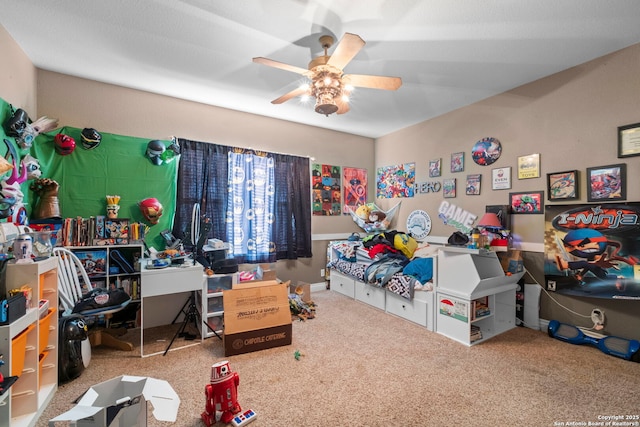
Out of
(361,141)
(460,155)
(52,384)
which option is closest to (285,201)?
(361,141)

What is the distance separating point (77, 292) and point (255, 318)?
60.2 inches

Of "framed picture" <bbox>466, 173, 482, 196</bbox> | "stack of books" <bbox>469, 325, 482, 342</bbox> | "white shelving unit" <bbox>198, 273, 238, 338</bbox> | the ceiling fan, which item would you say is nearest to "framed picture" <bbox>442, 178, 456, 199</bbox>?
"framed picture" <bbox>466, 173, 482, 196</bbox>

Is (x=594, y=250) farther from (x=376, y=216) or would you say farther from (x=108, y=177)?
(x=108, y=177)

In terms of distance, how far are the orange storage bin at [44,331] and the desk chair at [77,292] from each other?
1.15 ft

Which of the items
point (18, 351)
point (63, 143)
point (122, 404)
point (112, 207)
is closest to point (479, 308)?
point (122, 404)

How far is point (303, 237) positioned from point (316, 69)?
255 cm

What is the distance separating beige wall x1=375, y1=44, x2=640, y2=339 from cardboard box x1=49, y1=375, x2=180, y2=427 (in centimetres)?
342

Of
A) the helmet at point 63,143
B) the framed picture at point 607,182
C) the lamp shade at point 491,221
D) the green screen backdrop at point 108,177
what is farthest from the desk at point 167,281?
the framed picture at point 607,182

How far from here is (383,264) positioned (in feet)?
11.1

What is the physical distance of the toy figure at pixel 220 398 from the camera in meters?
1.57

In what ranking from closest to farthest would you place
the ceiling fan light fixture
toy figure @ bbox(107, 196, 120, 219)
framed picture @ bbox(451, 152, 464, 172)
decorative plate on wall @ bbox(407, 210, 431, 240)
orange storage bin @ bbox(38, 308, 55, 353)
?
orange storage bin @ bbox(38, 308, 55, 353), the ceiling fan light fixture, toy figure @ bbox(107, 196, 120, 219), framed picture @ bbox(451, 152, 464, 172), decorative plate on wall @ bbox(407, 210, 431, 240)

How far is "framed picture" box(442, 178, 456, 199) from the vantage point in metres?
3.63

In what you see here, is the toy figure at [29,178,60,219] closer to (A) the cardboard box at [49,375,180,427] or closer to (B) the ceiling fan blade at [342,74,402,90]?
(A) the cardboard box at [49,375,180,427]

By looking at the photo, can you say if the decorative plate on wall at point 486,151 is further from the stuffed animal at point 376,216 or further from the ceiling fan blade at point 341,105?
the ceiling fan blade at point 341,105
